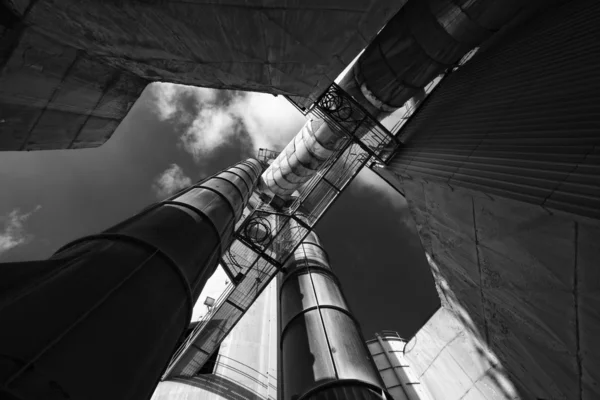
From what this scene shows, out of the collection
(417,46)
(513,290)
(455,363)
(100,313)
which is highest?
(417,46)

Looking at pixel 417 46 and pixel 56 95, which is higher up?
pixel 417 46

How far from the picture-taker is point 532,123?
4.05 meters

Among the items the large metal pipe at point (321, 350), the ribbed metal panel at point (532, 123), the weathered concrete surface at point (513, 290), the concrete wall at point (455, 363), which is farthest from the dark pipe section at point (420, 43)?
the concrete wall at point (455, 363)

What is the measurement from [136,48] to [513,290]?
5.82m

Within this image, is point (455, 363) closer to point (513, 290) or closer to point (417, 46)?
point (513, 290)

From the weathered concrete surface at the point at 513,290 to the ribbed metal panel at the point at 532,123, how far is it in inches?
11.7

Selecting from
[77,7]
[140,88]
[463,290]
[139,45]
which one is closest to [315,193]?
[463,290]

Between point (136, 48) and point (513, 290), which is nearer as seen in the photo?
point (136, 48)

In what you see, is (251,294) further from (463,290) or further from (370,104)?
(370,104)

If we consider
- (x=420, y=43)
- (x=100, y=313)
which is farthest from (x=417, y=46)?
(x=100, y=313)

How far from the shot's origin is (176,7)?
278cm

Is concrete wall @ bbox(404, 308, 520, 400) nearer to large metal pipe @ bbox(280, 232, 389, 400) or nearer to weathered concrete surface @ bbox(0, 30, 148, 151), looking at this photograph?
large metal pipe @ bbox(280, 232, 389, 400)

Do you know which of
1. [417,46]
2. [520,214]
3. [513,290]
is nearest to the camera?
[520,214]

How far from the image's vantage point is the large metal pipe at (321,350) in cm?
434
